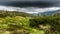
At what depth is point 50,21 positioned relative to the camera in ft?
58.5

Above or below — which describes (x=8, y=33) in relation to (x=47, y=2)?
below

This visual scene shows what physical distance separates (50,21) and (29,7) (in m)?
5.02

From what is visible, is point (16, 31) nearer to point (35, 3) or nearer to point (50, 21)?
point (50, 21)

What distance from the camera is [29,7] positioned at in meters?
22.2

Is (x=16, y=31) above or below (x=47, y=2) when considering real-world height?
below

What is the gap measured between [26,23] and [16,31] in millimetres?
2536

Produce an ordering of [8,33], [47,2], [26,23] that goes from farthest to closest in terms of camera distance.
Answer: [47,2] < [26,23] < [8,33]

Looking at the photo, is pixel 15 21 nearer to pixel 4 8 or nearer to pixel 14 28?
pixel 14 28

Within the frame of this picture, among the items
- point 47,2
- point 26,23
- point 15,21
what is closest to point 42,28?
point 26,23

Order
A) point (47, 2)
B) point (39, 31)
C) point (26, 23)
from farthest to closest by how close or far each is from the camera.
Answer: point (47, 2) → point (26, 23) → point (39, 31)

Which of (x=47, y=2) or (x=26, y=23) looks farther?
(x=47, y=2)

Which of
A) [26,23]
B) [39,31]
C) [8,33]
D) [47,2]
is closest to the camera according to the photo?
[8,33]

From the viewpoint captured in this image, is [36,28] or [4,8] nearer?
[36,28]

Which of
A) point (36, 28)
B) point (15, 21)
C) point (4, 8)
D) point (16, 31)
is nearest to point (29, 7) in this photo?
point (4, 8)
